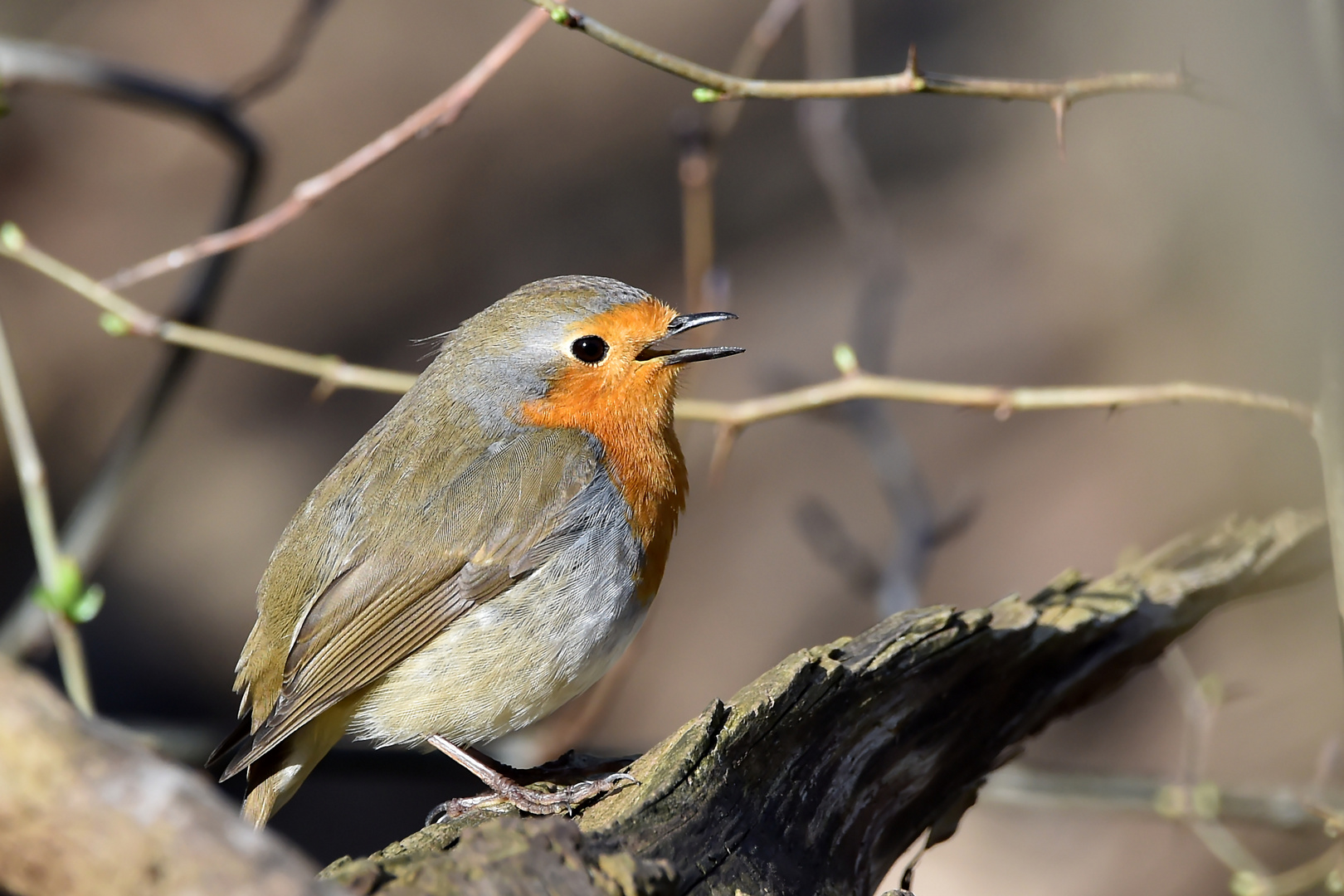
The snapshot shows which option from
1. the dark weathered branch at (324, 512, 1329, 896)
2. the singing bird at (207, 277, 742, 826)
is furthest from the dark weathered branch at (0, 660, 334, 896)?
the singing bird at (207, 277, 742, 826)

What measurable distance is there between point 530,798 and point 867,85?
165 cm

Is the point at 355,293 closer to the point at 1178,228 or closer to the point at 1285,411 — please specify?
the point at 1178,228

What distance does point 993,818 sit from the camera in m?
5.21

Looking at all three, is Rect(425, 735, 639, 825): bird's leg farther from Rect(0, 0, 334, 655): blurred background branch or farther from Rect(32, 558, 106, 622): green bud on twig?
Rect(0, 0, 334, 655): blurred background branch

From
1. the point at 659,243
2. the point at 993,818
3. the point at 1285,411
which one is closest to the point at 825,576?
the point at 993,818

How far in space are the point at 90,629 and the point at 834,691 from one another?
190 inches

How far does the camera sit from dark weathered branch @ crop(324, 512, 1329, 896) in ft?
6.30

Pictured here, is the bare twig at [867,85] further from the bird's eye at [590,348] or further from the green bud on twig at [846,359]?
the bird's eye at [590,348]

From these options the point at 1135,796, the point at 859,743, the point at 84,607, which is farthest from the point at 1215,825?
the point at 84,607

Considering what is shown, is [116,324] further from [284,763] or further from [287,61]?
[287,61]

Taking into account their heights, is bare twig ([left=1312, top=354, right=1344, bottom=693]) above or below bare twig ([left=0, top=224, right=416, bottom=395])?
above

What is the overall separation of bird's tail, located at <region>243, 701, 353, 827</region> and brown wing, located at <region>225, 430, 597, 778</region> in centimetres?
13

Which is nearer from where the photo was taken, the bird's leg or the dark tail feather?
the bird's leg

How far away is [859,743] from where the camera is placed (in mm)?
2598
